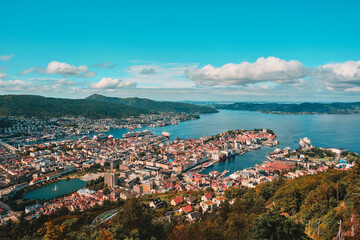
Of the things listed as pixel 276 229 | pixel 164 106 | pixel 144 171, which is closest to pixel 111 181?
pixel 144 171

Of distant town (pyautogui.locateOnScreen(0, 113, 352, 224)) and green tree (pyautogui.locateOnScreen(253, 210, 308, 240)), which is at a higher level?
green tree (pyautogui.locateOnScreen(253, 210, 308, 240))

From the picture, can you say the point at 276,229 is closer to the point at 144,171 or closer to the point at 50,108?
the point at 144,171

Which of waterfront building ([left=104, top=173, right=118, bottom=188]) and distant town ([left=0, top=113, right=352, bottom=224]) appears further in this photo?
Answer: waterfront building ([left=104, top=173, right=118, bottom=188])

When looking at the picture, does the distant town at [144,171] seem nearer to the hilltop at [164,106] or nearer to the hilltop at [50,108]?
the hilltop at [50,108]

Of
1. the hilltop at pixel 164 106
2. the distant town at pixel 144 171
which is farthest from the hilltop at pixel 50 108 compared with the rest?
the distant town at pixel 144 171

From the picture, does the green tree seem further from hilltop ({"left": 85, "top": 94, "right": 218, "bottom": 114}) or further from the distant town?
hilltop ({"left": 85, "top": 94, "right": 218, "bottom": 114})

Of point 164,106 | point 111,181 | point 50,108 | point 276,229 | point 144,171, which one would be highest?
point 164,106

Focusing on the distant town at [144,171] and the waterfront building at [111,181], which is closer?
the distant town at [144,171]

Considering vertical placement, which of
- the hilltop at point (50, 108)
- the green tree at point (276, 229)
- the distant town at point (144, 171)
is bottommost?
the distant town at point (144, 171)

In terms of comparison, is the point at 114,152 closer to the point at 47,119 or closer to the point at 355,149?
the point at 355,149

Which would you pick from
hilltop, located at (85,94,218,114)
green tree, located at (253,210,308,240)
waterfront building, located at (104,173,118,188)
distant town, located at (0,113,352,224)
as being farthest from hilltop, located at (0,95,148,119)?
green tree, located at (253,210,308,240)

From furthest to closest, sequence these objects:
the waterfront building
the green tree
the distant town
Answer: the waterfront building < the distant town < the green tree
